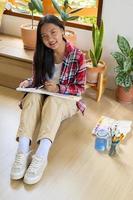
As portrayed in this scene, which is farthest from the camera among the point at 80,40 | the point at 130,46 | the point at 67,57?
the point at 80,40

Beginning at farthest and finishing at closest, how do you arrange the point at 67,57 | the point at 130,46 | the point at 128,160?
the point at 130,46, the point at 67,57, the point at 128,160

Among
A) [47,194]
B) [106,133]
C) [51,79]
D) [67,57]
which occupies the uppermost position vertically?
[67,57]

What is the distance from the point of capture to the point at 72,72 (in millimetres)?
2039

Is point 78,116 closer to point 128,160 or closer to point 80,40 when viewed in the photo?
point 128,160

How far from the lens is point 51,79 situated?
2.08 meters

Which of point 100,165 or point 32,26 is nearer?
point 100,165

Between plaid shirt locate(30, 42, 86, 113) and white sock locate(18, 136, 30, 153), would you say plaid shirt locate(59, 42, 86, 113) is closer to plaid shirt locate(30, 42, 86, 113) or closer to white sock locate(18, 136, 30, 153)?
plaid shirt locate(30, 42, 86, 113)

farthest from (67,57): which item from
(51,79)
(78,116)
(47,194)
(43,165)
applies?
(47,194)

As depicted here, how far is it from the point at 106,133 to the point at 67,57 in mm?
544

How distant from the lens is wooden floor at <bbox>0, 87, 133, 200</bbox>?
162cm

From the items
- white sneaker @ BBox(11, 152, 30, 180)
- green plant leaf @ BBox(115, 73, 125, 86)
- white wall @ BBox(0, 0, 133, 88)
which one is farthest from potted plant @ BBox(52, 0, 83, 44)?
white sneaker @ BBox(11, 152, 30, 180)

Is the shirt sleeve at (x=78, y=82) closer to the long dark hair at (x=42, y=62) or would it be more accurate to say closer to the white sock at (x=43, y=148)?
the long dark hair at (x=42, y=62)

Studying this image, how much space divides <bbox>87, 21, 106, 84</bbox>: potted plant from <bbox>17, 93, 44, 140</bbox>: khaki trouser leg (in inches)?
22.9

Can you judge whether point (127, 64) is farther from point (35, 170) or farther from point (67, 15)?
point (35, 170)
